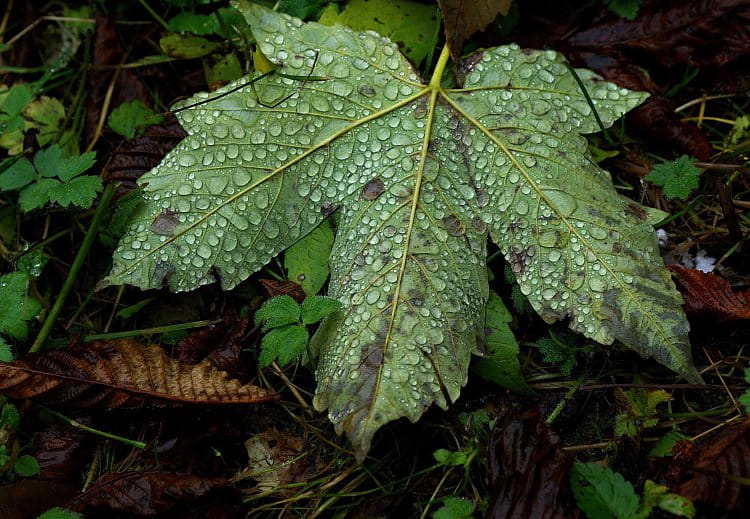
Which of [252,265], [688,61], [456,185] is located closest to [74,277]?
[252,265]

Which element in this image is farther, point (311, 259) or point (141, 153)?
point (141, 153)

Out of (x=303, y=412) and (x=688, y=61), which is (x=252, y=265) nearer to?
(x=303, y=412)

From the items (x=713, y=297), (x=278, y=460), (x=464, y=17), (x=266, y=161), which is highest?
(x=464, y=17)

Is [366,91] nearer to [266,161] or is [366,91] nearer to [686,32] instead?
[266,161]

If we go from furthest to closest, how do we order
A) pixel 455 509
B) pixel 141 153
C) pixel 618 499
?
pixel 141 153 → pixel 455 509 → pixel 618 499

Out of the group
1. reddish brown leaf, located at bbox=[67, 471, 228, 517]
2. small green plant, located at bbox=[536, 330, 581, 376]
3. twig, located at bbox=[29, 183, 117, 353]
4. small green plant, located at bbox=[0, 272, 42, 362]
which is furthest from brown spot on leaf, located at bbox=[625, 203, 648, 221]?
small green plant, located at bbox=[0, 272, 42, 362]

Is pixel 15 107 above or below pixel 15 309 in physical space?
above

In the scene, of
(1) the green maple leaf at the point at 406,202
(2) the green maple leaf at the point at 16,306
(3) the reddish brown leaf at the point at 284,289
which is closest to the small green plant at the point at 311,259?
(3) the reddish brown leaf at the point at 284,289

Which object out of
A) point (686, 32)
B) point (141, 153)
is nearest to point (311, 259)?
point (141, 153)
